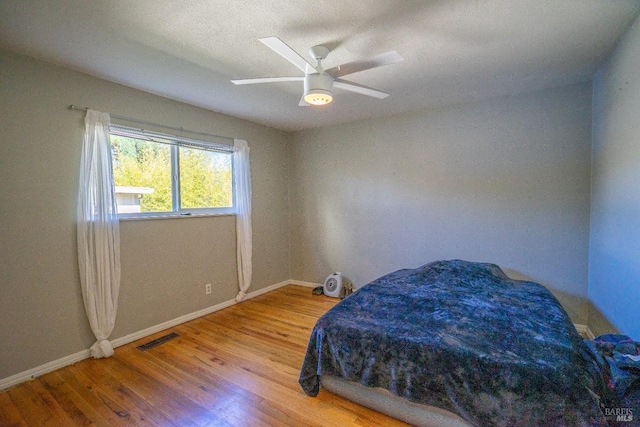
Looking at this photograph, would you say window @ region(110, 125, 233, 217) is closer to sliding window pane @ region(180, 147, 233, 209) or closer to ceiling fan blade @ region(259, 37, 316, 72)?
sliding window pane @ region(180, 147, 233, 209)

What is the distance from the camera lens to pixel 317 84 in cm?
182

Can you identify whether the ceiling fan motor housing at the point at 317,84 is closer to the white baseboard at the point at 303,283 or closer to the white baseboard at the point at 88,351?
the white baseboard at the point at 88,351

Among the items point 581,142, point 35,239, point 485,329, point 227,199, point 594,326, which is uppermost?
point 581,142

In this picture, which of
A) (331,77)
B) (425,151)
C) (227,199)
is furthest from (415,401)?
(227,199)

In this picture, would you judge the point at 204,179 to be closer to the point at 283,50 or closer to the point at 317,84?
the point at 317,84

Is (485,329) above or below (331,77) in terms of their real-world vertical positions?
below

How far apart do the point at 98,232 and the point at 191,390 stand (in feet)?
5.13

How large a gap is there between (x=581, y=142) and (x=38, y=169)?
15.9 ft

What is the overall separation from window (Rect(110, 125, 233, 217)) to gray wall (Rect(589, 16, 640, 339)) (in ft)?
12.3

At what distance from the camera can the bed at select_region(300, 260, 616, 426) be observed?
1.32 metres

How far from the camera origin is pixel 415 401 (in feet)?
Answer: 5.17

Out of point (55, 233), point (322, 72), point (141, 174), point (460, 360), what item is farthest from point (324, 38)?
point (55, 233)

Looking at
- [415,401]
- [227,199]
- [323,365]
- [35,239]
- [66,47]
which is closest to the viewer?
[415,401]

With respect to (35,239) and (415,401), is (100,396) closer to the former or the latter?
(35,239)
